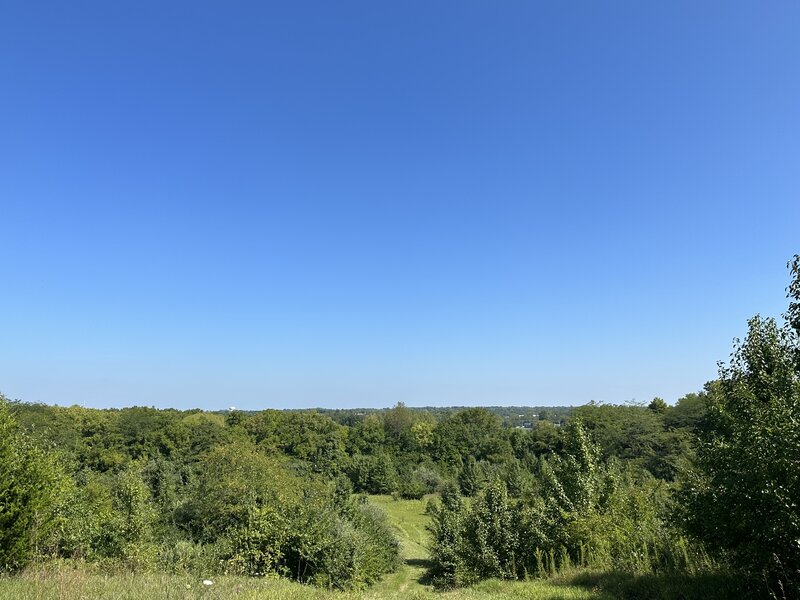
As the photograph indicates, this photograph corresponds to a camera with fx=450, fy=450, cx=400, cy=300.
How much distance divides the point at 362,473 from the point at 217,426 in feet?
89.4

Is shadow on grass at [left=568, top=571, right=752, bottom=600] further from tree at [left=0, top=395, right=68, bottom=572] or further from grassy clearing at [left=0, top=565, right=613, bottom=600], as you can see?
tree at [left=0, top=395, right=68, bottom=572]

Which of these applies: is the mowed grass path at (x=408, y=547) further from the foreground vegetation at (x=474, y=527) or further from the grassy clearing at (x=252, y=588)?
the grassy clearing at (x=252, y=588)

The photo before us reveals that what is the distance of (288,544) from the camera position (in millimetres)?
21922

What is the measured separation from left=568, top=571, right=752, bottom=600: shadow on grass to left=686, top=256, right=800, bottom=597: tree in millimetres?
619

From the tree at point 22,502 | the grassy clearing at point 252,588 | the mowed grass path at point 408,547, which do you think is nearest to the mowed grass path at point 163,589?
the grassy clearing at point 252,588

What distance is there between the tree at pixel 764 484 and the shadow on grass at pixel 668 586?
2.03 ft

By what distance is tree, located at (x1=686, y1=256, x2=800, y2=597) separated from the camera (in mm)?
7219

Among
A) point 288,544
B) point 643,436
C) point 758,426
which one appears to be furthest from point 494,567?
point 643,436

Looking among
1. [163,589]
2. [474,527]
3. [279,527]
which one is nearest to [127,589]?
[163,589]

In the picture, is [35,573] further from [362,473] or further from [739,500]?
[362,473]

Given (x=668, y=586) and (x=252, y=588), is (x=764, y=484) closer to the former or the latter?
(x=668, y=586)

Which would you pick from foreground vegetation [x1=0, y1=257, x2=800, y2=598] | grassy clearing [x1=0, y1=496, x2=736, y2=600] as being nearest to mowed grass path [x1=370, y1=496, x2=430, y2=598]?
foreground vegetation [x1=0, y1=257, x2=800, y2=598]

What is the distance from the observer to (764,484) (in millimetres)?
7332

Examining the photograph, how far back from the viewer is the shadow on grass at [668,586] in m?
9.34
